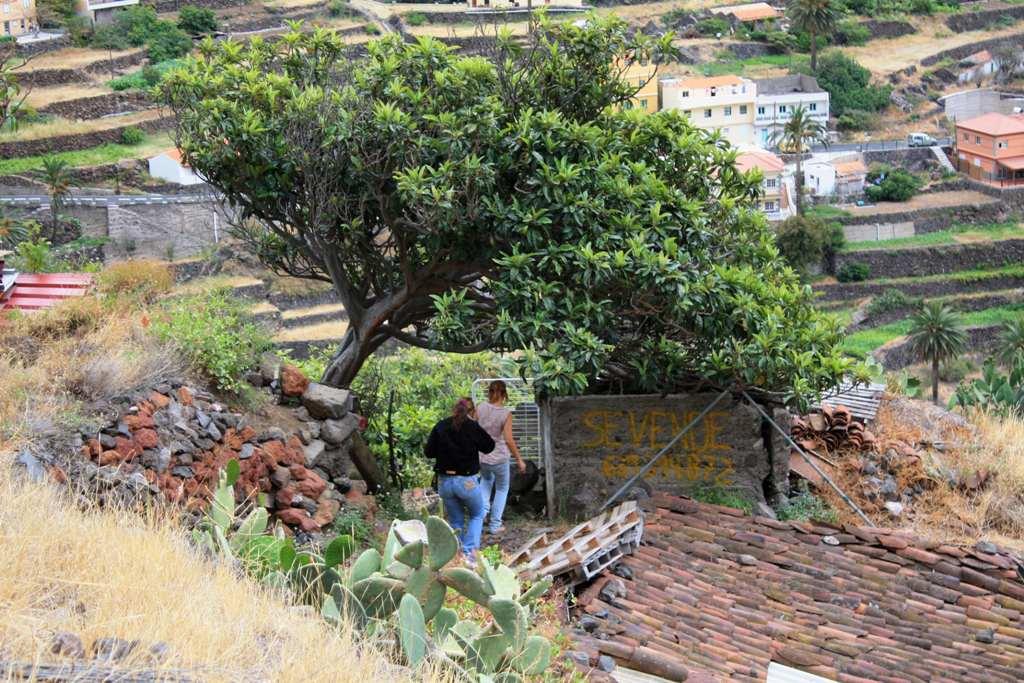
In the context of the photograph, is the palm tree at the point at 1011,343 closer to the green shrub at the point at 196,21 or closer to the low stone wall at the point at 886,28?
the green shrub at the point at 196,21

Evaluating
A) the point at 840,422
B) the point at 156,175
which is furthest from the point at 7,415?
the point at 156,175

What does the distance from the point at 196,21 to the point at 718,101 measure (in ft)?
71.2

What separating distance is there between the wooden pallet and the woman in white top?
463 mm

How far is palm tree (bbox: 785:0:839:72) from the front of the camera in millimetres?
68188

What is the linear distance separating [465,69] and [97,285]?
143 inches

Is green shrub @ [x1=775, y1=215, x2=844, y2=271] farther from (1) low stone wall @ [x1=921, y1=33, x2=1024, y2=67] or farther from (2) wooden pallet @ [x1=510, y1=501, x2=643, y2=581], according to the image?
(2) wooden pallet @ [x1=510, y1=501, x2=643, y2=581]

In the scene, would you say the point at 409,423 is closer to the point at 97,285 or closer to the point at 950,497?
the point at 97,285

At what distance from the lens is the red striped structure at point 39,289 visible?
12.3 meters

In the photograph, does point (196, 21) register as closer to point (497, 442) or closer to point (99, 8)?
point (99, 8)

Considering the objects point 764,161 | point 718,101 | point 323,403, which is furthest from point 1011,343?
point 323,403

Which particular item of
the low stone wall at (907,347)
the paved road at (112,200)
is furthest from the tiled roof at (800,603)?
the paved road at (112,200)

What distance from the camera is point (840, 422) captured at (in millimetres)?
12484

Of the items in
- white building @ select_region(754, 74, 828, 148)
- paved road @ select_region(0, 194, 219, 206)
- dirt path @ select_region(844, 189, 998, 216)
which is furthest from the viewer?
white building @ select_region(754, 74, 828, 148)

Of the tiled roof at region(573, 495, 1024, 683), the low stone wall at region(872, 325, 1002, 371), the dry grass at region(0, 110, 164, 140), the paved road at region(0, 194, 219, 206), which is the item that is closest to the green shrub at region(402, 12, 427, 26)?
the dry grass at region(0, 110, 164, 140)
